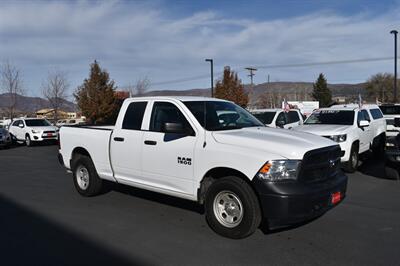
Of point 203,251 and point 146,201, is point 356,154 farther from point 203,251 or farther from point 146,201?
point 203,251

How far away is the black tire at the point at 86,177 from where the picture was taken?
739cm

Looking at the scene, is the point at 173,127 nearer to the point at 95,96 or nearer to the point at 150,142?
the point at 150,142

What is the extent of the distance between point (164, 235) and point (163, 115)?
192 cm

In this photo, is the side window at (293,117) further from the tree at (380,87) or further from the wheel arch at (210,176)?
the tree at (380,87)

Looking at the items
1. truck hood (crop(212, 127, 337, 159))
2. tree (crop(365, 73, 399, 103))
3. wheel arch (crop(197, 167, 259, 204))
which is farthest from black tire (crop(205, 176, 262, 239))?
tree (crop(365, 73, 399, 103))

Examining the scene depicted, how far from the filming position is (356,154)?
10445mm

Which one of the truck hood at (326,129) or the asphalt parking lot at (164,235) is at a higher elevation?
the truck hood at (326,129)

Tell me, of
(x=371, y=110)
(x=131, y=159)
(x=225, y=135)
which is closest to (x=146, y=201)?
(x=131, y=159)

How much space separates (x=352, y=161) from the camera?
1012 cm

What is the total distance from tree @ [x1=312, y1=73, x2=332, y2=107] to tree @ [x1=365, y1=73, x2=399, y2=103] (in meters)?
9.56

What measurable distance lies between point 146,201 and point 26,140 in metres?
16.4

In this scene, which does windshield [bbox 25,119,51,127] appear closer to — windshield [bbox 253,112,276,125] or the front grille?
windshield [bbox 253,112,276,125]

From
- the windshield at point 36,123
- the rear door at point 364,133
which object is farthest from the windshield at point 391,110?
the windshield at point 36,123

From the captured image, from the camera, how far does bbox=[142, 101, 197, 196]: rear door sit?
18.3 feet
